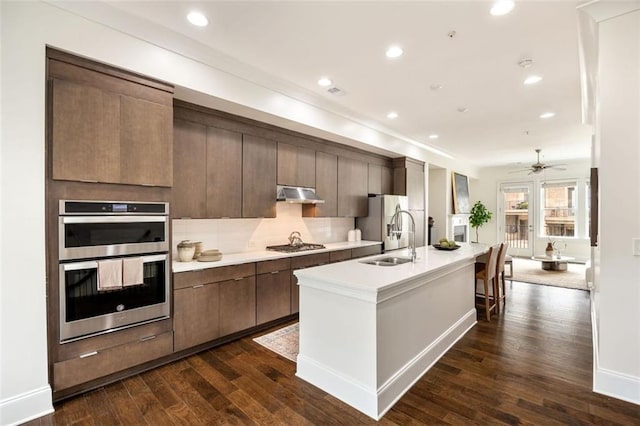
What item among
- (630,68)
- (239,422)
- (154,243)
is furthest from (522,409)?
(154,243)

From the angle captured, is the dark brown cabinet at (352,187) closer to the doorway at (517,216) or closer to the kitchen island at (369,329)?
the kitchen island at (369,329)

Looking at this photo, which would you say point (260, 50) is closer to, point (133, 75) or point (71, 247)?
point (133, 75)

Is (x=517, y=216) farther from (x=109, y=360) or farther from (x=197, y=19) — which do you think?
(x=109, y=360)

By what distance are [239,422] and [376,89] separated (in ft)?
11.7

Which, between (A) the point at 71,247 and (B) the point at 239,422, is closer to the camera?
(B) the point at 239,422

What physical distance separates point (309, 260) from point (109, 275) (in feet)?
7.55

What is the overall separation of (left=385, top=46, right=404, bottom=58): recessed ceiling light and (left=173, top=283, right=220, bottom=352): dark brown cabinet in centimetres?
280

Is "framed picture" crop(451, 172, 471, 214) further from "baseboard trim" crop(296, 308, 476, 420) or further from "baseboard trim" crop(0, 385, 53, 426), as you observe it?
"baseboard trim" crop(0, 385, 53, 426)

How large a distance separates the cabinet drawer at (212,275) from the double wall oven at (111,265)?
0.40 feet

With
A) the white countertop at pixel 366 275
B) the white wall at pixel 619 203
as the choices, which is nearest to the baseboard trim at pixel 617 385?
the white wall at pixel 619 203

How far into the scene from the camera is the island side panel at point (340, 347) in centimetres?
214

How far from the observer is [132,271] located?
2.51 m

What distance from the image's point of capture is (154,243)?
266cm

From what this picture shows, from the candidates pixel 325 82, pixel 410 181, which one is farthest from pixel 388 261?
pixel 410 181
